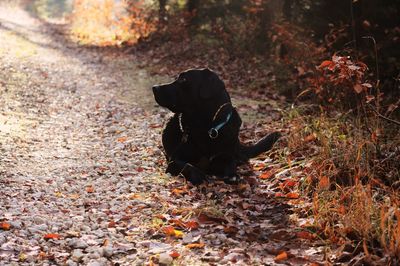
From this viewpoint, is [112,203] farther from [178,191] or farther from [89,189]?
[178,191]

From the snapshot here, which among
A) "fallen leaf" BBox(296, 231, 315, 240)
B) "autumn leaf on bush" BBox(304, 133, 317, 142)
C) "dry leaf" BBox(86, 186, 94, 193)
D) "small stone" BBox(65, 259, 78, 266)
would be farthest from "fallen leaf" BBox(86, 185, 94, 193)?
"autumn leaf on bush" BBox(304, 133, 317, 142)

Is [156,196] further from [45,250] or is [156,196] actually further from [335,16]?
[335,16]

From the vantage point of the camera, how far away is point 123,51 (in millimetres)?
17031

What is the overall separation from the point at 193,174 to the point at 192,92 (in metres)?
0.97

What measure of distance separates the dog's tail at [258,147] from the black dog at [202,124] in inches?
20.2

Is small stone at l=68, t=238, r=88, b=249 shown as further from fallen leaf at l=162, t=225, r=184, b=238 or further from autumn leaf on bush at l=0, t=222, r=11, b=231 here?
fallen leaf at l=162, t=225, r=184, b=238

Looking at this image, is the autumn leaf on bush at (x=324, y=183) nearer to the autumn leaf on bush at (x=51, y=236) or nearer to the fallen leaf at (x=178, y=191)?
the fallen leaf at (x=178, y=191)

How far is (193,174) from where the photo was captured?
5.83 m

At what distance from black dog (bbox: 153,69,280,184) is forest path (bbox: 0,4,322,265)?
0.93ft

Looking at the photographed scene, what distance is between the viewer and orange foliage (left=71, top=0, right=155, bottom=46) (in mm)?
17625

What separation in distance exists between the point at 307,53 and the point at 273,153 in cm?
415

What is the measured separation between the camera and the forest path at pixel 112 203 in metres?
3.99

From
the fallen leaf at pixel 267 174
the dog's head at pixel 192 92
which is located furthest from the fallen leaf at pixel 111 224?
the fallen leaf at pixel 267 174

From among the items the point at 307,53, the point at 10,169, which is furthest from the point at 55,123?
the point at 307,53
